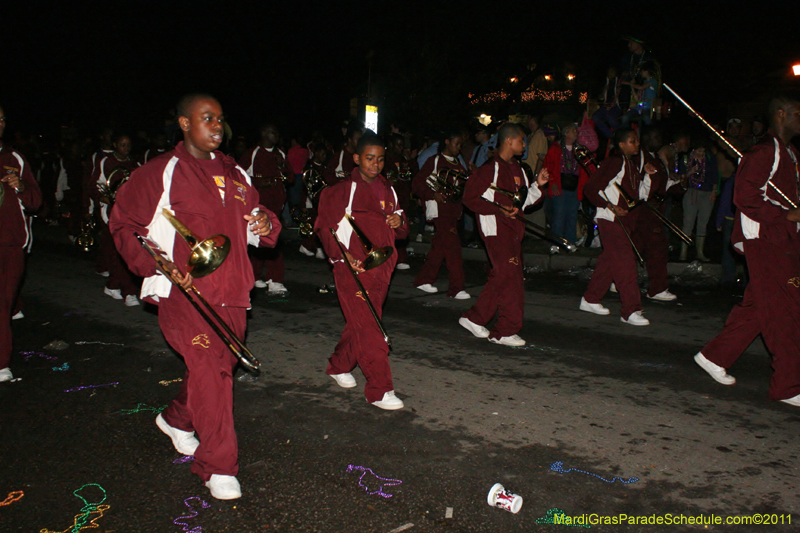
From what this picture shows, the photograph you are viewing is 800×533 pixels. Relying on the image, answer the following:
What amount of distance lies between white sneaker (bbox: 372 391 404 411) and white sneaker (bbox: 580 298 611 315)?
12.9 ft

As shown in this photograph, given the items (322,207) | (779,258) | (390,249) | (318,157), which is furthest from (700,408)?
(318,157)

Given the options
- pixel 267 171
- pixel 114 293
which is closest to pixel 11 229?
pixel 114 293

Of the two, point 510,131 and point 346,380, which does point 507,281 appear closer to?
point 510,131

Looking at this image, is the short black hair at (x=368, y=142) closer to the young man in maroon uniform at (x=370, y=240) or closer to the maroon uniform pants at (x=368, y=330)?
the young man in maroon uniform at (x=370, y=240)

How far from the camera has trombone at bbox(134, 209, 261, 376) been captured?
3609 millimetres

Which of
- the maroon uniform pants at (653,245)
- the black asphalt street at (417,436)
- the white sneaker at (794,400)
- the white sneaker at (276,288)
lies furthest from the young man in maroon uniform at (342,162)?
the white sneaker at (794,400)

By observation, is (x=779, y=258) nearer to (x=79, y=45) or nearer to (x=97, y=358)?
(x=97, y=358)

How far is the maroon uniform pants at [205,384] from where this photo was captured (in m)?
3.76

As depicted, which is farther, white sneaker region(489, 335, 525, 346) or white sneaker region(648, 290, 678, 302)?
white sneaker region(648, 290, 678, 302)

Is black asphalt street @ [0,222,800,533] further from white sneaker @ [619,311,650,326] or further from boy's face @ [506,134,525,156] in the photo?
boy's face @ [506,134,525,156]

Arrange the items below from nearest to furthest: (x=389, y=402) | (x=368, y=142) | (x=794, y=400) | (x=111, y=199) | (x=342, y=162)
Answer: (x=389, y=402)
(x=794, y=400)
(x=368, y=142)
(x=111, y=199)
(x=342, y=162)

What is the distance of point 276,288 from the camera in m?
9.39

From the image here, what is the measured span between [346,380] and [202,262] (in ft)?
7.36

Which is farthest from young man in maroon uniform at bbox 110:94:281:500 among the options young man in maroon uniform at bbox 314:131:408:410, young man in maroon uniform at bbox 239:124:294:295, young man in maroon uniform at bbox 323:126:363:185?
young man in maroon uniform at bbox 323:126:363:185
